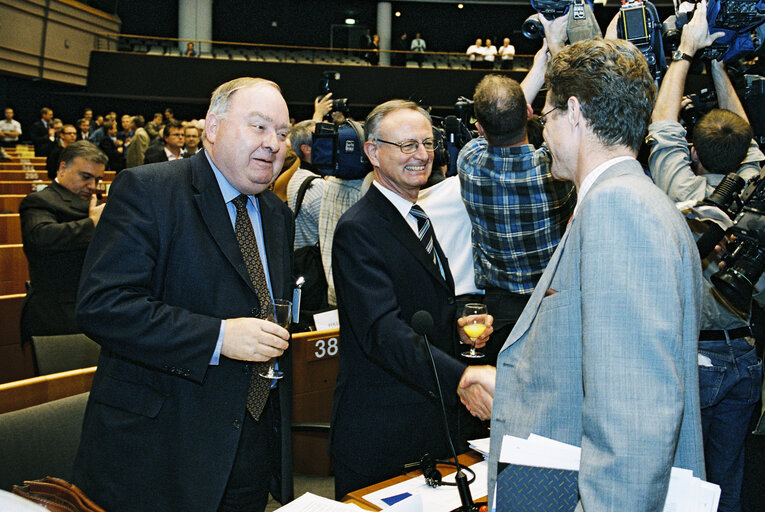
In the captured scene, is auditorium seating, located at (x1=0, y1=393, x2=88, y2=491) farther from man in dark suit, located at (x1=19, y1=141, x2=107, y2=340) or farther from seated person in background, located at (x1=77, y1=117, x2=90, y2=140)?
seated person in background, located at (x1=77, y1=117, x2=90, y2=140)

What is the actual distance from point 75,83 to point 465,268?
14.9 metres

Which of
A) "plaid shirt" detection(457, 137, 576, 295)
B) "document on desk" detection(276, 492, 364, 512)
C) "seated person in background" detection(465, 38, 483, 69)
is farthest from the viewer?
"seated person in background" detection(465, 38, 483, 69)

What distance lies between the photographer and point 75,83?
1484 centimetres

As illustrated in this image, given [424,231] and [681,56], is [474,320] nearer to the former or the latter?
[424,231]

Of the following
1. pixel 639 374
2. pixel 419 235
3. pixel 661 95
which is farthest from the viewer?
pixel 661 95

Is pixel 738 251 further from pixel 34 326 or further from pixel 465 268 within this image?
pixel 34 326

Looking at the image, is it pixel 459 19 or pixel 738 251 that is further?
pixel 459 19

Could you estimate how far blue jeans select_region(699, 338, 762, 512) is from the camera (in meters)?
2.11

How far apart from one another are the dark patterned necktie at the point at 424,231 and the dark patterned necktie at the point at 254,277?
1.67 ft

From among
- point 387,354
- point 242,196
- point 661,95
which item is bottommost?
point 387,354

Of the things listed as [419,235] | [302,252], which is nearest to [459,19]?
[302,252]

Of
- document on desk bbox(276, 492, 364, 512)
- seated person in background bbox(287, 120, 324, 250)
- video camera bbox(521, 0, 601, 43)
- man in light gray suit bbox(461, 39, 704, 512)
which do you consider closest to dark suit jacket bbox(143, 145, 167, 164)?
seated person in background bbox(287, 120, 324, 250)

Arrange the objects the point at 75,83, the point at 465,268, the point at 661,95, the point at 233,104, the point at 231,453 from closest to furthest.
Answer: the point at 231,453, the point at 233,104, the point at 661,95, the point at 465,268, the point at 75,83

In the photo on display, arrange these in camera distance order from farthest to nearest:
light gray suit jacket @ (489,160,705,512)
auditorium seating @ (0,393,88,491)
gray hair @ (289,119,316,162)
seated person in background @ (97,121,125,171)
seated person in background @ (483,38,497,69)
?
seated person in background @ (483,38,497,69)
seated person in background @ (97,121,125,171)
gray hair @ (289,119,316,162)
auditorium seating @ (0,393,88,491)
light gray suit jacket @ (489,160,705,512)
